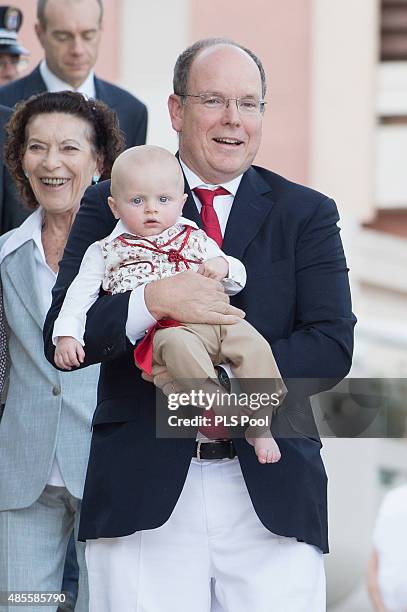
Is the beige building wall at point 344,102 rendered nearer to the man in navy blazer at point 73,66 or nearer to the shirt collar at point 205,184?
the man in navy blazer at point 73,66

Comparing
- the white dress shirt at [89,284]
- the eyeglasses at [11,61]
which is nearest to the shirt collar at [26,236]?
the white dress shirt at [89,284]

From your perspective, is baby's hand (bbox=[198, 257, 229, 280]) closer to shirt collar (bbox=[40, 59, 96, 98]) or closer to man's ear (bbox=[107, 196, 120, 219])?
man's ear (bbox=[107, 196, 120, 219])

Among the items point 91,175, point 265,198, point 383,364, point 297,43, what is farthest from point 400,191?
point 265,198

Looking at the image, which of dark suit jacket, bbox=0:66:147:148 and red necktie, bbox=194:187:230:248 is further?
dark suit jacket, bbox=0:66:147:148

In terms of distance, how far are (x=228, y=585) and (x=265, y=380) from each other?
1.44ft

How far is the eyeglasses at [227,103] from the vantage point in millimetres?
3605

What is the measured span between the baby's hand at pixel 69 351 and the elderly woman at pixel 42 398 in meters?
0.85

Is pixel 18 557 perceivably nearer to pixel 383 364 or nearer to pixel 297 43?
pixel 383 364

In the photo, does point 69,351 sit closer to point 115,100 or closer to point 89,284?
point 89,284

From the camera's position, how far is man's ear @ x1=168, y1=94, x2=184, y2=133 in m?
3.71

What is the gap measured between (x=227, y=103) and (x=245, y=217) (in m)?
0.24

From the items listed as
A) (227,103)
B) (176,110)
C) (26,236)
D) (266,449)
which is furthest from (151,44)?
(266,449)

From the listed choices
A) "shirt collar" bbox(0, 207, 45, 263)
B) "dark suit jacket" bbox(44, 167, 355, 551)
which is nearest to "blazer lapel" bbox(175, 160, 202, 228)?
"dark suit jacket" bbox(44, 167, 355, 551)

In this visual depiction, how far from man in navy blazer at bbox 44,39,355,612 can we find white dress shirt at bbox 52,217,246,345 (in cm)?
3
